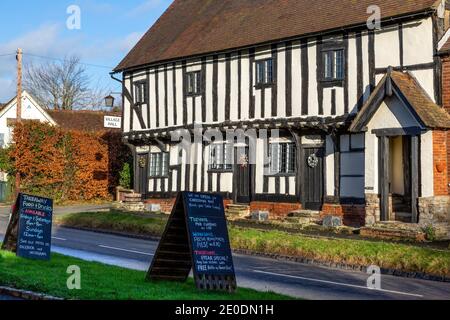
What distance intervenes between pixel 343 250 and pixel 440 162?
487cm

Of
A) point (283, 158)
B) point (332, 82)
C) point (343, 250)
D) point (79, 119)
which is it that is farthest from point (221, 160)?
point (79, 119)

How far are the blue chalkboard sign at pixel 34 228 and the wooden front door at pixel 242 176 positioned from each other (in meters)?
11.6

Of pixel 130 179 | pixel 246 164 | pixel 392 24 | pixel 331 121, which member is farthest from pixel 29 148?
pixel 392 24

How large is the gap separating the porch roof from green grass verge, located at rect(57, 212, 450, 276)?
155 inches

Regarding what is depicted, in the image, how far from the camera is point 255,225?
24094mm

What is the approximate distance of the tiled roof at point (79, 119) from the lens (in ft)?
170

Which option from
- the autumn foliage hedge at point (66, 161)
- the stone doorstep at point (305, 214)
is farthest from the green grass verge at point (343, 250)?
the autumn foliage hedge at point (66, 161)

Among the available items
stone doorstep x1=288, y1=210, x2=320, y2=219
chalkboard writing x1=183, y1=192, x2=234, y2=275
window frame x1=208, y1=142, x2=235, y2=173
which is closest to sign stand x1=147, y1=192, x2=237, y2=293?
chalkboard writing x1=183, y1=192, x2=234, y2=275

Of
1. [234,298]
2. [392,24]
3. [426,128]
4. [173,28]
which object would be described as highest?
[173,28]

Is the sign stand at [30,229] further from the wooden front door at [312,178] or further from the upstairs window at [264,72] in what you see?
the upstairs window at [264,72]

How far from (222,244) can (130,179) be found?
26.2 metres

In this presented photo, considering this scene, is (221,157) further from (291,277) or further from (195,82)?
(291,277)

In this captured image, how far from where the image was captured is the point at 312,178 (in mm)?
24250
